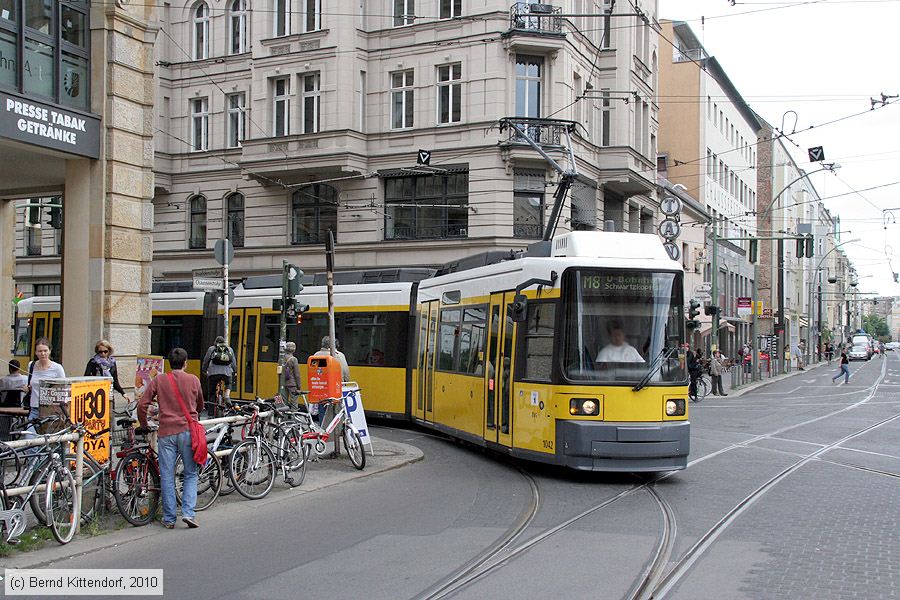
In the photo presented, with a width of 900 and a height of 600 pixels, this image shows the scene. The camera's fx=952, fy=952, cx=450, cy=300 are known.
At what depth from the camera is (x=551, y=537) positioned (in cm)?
865

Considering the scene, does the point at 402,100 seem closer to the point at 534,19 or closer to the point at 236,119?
the point at 534,19

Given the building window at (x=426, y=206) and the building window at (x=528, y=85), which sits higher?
the building window at (x=528, y=85)

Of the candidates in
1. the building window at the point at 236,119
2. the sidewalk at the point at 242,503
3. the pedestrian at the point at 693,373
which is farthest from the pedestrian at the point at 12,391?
the building window at the point at 236,119

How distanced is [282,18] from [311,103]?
3.29 metres

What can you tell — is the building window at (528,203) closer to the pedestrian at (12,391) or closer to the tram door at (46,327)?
the tram door at (46,327)

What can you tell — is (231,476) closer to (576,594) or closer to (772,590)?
(576,594)

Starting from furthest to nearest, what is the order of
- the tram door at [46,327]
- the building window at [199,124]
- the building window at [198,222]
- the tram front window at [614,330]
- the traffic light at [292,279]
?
the building window at [198,222], the building window at [199,124], the tram door at [46,327], the traffic light at [292,279], the tram front window at [614,330]

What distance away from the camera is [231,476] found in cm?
1038

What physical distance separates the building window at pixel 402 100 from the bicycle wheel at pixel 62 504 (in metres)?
25.2

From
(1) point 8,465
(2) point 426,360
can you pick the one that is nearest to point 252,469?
(1) point 8,465

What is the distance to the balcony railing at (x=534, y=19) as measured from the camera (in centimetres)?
3033

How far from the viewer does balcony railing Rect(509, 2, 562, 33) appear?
3033 centimetres

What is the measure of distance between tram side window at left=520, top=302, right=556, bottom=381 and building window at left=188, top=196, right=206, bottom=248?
86.4 ft

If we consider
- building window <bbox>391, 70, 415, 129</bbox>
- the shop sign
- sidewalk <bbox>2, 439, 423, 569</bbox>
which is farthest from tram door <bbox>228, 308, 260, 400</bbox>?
building window <bbox>391, 70, 415, 129</bbox>
